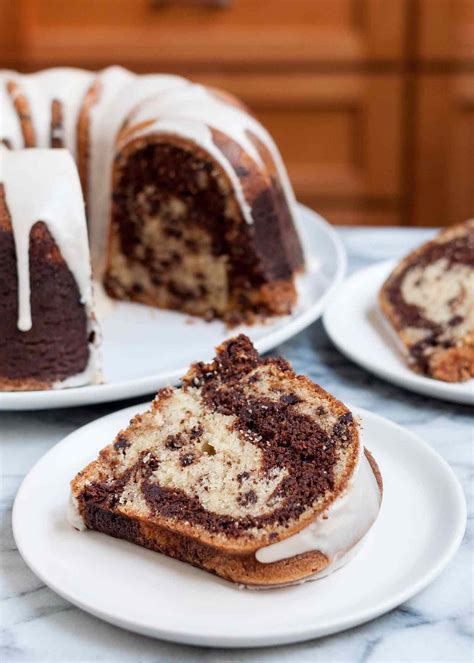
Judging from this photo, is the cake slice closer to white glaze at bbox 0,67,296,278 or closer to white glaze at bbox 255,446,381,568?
white glaze at bbox 0,67,296,278

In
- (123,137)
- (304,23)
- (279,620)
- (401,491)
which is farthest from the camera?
(304,23)

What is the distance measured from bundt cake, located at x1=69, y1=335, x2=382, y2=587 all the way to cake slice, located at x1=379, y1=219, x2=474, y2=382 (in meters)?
0.41

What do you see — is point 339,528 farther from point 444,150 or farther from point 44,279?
point 444,150

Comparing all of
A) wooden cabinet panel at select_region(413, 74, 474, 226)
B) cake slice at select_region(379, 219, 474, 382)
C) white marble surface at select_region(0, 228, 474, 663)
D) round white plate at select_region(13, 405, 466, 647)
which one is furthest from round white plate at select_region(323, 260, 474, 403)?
wooden cabinet panel at select_region(413, 74, 474, 226)

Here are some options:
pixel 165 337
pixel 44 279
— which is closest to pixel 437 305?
pixel 165 337

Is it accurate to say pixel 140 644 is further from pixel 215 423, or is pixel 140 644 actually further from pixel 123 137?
pixel 123 137

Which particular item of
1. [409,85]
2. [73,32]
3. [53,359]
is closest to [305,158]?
[409,85]

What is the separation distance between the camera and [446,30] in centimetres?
329

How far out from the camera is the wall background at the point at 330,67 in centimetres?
334

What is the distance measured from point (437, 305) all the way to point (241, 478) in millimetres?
712

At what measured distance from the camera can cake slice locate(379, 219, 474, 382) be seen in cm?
157

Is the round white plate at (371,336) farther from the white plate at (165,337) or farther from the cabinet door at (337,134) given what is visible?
the cabinet door at (337,134)

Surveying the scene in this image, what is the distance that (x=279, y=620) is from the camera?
996mm

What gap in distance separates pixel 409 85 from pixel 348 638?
2693 mm
